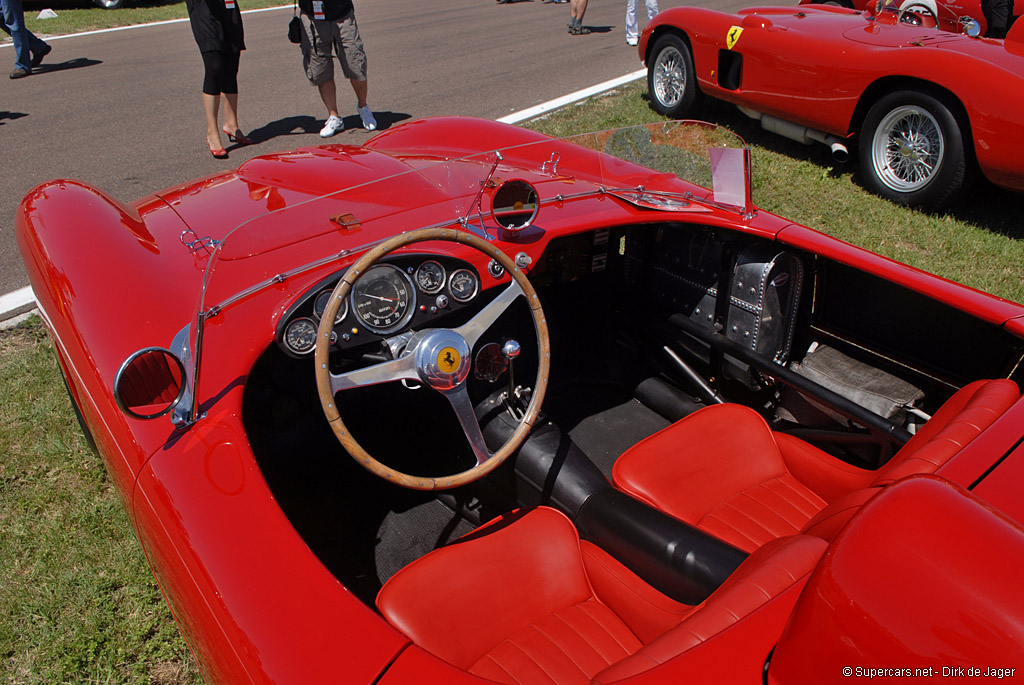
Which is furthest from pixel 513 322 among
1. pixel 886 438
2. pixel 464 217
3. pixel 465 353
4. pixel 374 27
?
pixel 374 27

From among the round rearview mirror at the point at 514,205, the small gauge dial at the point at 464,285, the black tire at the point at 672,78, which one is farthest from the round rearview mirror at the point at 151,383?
the black tire at the point at 672,78

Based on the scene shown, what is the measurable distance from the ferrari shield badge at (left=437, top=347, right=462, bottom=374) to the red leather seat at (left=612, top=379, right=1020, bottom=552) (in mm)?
783

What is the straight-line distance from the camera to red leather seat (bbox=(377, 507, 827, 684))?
5.61ft

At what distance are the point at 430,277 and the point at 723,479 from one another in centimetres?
112

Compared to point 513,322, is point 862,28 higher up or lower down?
higher up

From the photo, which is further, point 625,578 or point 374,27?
point 374,27

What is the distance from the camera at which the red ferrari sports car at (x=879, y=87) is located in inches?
176

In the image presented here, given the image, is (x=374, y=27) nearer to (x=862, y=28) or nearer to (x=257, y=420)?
(x=862, y=28)

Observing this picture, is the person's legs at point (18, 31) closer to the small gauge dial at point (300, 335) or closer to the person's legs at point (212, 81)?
the person's legs at point (212, 81)

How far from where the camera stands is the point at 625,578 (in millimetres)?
1911

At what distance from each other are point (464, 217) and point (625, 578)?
1.18 m

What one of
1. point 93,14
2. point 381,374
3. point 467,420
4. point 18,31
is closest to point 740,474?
point 467,420

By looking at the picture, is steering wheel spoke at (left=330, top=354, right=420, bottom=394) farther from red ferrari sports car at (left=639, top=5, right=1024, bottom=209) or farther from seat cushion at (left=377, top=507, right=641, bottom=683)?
red ferrari sports car at (left=639, top=5, right=1024, bottom=209)

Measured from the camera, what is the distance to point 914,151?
5055 mm
